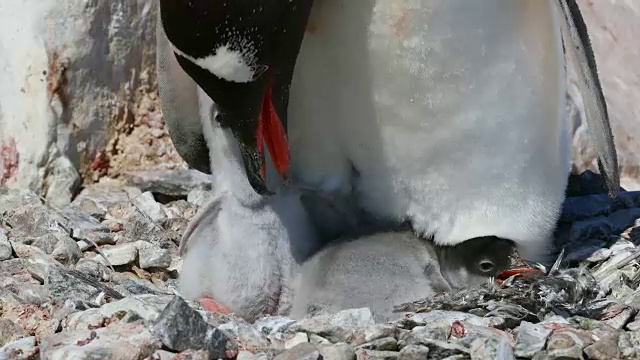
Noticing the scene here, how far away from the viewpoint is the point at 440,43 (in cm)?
225

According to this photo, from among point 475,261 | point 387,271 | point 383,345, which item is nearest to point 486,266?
point 475,261

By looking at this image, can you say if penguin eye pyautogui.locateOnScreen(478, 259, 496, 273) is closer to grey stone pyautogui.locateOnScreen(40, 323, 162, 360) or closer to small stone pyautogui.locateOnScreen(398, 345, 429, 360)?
small stone pyautogui.locateOnScreen(398, 345, 429, 360)

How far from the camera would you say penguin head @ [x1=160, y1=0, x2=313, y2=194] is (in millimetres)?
1965

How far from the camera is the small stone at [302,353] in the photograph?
184cm

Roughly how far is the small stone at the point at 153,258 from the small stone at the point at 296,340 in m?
0.80

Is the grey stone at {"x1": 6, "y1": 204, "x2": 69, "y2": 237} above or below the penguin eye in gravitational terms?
below

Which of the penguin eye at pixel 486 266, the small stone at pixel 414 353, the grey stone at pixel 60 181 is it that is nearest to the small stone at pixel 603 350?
the small stone at pixel 414 353

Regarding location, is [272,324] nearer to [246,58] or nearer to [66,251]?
[246,58]

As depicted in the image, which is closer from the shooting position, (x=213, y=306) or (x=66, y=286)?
(x=66, y=286)

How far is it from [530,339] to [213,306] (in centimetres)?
73

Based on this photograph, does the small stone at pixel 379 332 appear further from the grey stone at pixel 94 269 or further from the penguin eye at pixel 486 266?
the grey stone at pixel 94 269

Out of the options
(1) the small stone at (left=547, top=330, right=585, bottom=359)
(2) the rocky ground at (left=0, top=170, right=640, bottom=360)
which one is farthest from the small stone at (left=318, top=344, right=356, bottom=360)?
(1) the small stone at (left=547, top=330, right=585, bottom=359)

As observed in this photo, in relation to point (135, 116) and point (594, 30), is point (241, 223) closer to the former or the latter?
point (135, 116)

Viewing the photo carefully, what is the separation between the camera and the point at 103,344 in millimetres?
1840
